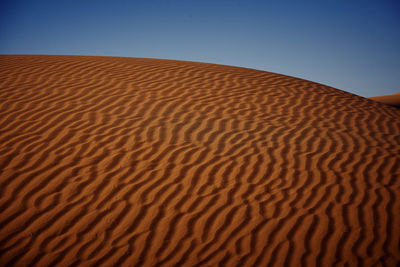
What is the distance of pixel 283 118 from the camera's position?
19.3ft

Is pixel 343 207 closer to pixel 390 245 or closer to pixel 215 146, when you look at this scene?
pixel 390 245

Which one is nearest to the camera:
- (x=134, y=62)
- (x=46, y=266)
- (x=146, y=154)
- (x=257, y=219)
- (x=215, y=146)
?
(x=46, y=266)

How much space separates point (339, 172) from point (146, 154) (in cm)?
311

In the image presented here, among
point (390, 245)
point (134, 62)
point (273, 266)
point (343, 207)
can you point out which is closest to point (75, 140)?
point (273, 266)

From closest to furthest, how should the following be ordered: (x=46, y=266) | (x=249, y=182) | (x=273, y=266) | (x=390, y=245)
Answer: (x=46, y=266)
(x=273, y=266)
(x=390, y=245)
(x=249, y=182)

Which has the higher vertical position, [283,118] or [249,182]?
[283,118]

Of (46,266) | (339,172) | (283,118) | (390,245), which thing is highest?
(283,118)

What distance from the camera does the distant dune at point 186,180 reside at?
2.76 meters

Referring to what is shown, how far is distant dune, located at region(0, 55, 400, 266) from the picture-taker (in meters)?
2.76

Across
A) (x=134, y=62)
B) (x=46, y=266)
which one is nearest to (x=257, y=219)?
(x=46, y=266)

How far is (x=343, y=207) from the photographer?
3398mm

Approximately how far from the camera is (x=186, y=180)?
363 centimetres

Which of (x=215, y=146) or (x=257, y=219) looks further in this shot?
(x=215, y=146)

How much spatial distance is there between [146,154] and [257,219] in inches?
76.8
